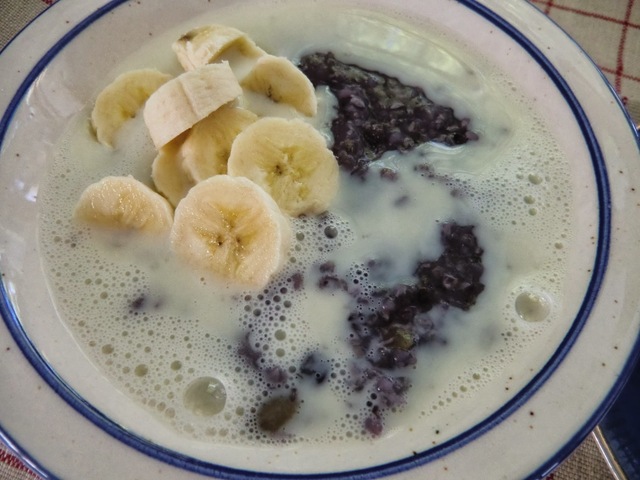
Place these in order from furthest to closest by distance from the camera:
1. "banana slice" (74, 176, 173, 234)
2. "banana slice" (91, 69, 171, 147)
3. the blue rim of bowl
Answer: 1. "banana slice" (91, 69, 171, 147)
2. "banana slice" (74, 176, 173, 234)
3. the blue rim of bowl

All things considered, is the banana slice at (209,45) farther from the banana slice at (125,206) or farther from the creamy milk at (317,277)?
the banana slice at (125,206)

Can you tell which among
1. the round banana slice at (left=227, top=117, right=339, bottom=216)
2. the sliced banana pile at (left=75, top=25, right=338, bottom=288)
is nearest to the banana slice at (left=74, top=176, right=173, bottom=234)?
the sliced banana pile at (left=75, top=25, right=338, bottom=288)

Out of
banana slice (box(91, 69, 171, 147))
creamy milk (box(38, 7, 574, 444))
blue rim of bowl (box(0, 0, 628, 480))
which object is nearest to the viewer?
blue rim of bowl (box(0, 0, 628, 480))

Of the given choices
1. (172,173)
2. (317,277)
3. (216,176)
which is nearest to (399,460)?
(317,277)

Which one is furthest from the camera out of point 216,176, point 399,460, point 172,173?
point 172,173

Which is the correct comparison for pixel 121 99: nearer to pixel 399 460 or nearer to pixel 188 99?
pixel 188 99

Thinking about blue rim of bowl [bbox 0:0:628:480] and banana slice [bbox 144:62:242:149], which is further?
banana slice [bbox 144:62:242:149]

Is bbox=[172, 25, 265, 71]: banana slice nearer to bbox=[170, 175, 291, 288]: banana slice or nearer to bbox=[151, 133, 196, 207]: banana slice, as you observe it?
bbox=[151, 133, 196, 207]: banana slice
